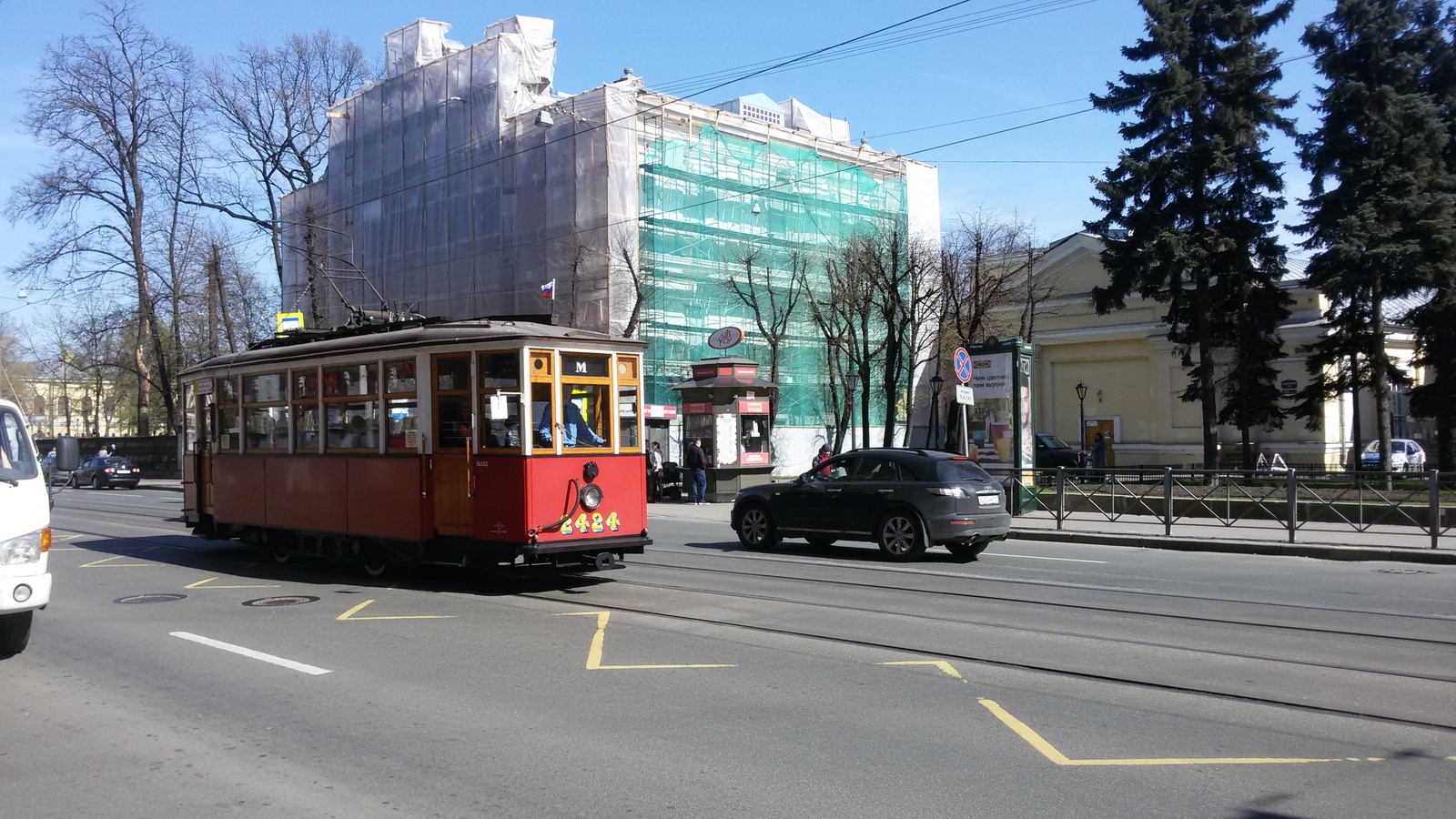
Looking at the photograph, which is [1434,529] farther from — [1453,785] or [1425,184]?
[1425,184]

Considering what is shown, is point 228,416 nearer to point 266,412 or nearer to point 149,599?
point 266,412

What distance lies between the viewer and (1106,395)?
151 feet

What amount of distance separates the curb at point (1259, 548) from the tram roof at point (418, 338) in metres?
10.7

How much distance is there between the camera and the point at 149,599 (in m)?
11.8

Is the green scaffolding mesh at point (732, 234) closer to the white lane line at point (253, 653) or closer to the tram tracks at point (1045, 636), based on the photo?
the tram tracks at point (1045, 636)

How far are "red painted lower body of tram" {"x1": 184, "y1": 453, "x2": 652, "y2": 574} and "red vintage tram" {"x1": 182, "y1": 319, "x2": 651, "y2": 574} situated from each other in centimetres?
2

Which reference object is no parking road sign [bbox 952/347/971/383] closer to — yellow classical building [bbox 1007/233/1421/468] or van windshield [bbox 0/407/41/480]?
van windshield [bbox 0/407/41/480]

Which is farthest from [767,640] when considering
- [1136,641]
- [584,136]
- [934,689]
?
[584,136]

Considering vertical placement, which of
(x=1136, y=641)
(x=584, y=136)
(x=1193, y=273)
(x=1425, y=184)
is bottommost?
(x=1136, y=641)

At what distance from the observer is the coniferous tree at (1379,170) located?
29969mm

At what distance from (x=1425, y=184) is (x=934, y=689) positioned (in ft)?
102

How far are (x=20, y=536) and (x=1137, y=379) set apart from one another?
144ft

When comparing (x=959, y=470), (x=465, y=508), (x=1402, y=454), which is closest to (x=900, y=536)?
(x=959, y=470)

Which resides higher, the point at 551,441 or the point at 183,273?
the point at 183,273
